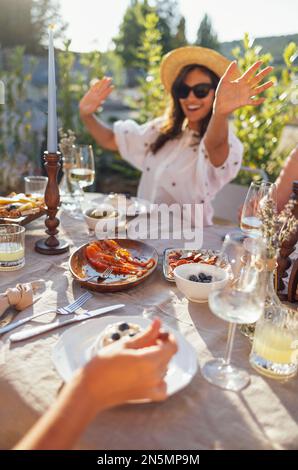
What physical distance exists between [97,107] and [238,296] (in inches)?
81.4

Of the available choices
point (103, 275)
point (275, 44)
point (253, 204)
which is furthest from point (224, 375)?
point (275, 44)

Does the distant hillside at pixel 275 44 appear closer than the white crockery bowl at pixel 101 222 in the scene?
No

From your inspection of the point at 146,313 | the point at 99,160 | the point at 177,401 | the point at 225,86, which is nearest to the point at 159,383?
the point at 177,401

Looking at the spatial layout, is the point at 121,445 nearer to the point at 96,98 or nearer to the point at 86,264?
the point at 86,264

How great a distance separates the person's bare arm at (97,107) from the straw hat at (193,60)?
0.38m

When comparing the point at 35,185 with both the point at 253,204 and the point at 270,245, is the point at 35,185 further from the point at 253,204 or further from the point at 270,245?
the point at 270,245

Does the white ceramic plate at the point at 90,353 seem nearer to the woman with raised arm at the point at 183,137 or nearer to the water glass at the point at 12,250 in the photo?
the water glass at the point at 12,250

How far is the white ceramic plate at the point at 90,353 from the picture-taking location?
0.87 metres

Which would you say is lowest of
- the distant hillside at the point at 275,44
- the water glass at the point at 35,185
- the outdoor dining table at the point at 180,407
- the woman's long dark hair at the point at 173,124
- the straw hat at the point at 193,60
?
the outdoor dining table at the point at 180,407

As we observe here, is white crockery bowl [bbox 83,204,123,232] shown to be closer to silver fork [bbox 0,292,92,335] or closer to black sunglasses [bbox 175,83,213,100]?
silver fork [bbox 0,292,92,335]

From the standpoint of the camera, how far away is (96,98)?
2.61 meters

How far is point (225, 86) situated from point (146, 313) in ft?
3.34

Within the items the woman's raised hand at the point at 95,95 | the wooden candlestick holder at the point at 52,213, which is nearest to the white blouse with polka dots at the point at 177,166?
the woman's raised hand at the point at 95,95

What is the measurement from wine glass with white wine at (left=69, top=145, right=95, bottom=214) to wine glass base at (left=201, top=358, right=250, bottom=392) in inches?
50.3
